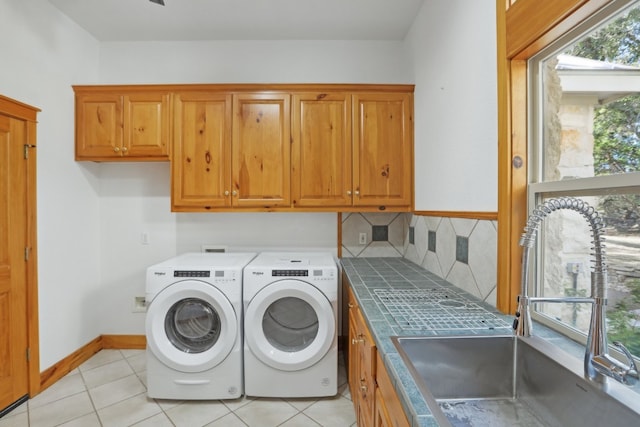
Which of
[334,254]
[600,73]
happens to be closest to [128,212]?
[334,254]

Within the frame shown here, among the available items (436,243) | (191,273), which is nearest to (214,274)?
(191,273)

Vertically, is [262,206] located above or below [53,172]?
below

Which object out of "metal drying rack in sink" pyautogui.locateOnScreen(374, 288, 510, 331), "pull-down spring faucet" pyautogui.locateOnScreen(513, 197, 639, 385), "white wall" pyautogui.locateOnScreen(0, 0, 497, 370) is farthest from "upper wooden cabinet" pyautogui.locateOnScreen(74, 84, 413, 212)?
"pull-down spring faucet" pyautogui.locateOnScreen(513, 197, 639, 385)

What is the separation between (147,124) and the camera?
232cm

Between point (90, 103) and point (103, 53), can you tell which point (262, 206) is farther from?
point (103, 53)

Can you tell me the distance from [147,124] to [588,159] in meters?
2.64

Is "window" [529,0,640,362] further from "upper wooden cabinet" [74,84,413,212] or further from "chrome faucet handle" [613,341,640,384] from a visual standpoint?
"upper wooden cabinet" [74,84,413,212]

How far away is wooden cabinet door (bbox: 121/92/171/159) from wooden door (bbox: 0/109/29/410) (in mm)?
596

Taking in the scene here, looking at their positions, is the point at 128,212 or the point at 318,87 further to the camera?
the point at 128,212

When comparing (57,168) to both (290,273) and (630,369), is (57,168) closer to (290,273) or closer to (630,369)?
(290,273)

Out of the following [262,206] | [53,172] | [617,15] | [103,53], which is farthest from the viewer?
[103,53]

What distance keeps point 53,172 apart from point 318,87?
2.03 m

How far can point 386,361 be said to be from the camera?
2.91 ft

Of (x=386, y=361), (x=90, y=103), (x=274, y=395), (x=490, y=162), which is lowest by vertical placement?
(x=274, y=395)
